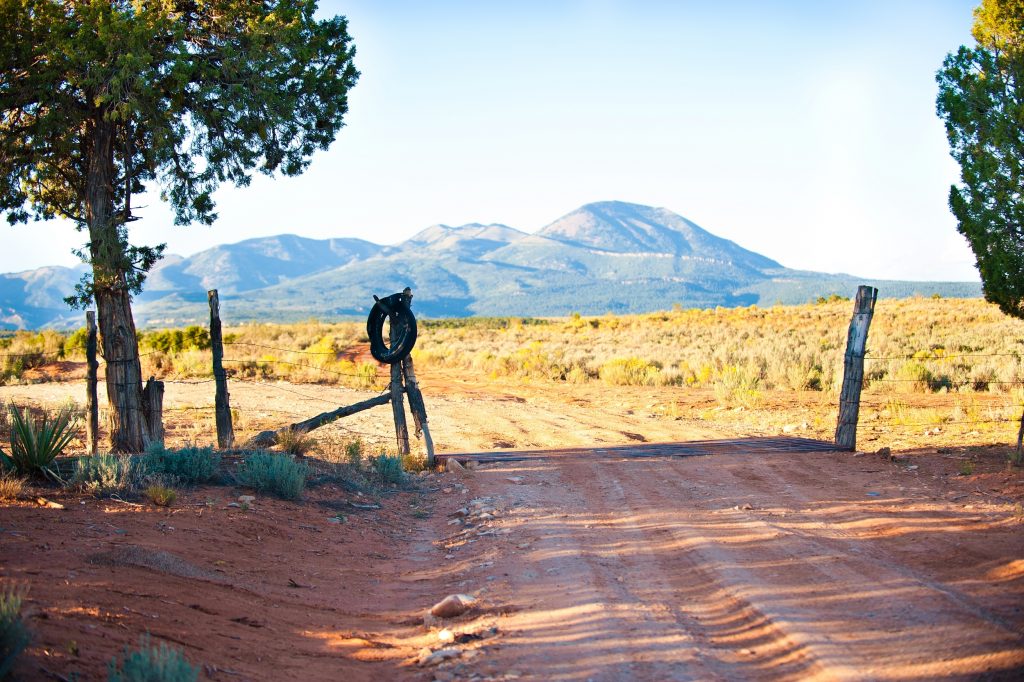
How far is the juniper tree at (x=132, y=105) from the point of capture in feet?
37.4

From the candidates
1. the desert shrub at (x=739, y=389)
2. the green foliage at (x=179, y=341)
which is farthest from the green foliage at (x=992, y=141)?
the green foliage at (x=179, y=341)

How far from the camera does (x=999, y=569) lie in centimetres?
630

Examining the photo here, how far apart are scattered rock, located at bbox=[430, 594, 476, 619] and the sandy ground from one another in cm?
13

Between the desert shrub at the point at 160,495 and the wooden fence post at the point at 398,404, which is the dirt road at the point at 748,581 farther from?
the desert shrub at the point at 160,495

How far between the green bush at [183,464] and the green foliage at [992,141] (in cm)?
1023

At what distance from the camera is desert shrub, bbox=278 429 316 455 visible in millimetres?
12055

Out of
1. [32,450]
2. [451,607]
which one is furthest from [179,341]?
[451,607]

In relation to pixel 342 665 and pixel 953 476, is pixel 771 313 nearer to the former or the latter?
pixel 953 476

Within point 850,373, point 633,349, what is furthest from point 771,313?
point 850,373

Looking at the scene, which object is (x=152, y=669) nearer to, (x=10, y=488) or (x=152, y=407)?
(x=10, y=488)

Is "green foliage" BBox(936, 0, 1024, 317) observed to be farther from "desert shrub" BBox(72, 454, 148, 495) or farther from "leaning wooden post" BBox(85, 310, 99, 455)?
"leaning wooden post" BBox(85, 310, 99, 455)

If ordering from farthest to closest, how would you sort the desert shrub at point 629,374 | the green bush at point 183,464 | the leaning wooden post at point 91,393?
the desert shrub at point 629,374 → the leaning wooden post at point 91,393 → the green bush at point 183,464

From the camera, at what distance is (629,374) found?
2708cm

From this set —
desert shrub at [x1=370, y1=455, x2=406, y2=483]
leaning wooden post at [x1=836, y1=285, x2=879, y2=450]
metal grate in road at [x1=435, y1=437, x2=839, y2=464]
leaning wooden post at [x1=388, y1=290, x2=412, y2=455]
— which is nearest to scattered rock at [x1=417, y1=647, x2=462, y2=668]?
desert shrub at [x1=370, y1=455, x2=406, y2=483]
